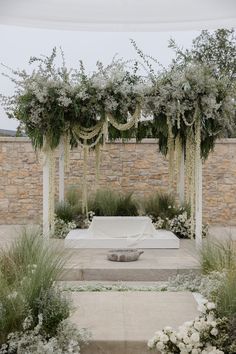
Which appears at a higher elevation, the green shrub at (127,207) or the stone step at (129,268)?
the green shrub at (127,207)

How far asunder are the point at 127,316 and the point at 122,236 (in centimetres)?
468

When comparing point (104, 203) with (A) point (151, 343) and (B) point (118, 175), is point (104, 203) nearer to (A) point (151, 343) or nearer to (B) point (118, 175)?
(B) point (118, 175)

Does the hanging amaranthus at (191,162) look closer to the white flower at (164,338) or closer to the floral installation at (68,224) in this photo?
the floral installation at (68,224)

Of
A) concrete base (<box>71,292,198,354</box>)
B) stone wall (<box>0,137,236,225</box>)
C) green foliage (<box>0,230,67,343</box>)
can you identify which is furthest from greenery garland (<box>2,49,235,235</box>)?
stone wall (<box>0,137,236,225</box>)

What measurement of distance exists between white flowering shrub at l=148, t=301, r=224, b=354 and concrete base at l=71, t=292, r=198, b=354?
0.31m

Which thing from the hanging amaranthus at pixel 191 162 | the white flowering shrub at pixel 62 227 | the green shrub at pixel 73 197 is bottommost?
the white flowering shrub at pixel 62 227

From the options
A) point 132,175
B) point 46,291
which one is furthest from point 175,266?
point 132,175

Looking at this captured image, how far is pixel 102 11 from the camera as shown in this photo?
360 inches

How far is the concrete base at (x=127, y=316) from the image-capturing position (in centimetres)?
504

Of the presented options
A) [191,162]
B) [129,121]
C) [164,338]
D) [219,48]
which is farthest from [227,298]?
[219,48]

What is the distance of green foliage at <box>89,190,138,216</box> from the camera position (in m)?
12.1

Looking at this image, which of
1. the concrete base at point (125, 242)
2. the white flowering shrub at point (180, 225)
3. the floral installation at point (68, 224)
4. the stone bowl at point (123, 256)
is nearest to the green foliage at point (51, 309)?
the stone bowl at point (123, 256)

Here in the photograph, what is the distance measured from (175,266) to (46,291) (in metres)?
3.32

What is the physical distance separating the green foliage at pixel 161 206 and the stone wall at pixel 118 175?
2.79m
